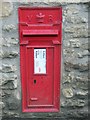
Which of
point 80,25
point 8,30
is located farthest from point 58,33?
point 8,30

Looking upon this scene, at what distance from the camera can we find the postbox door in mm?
3895

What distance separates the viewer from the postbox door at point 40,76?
153 inches

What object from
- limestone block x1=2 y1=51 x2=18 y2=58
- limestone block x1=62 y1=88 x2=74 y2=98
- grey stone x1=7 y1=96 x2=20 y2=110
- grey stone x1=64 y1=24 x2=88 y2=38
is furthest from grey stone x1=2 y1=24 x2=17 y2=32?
limestone block x1=62 y1=88 x2=74 y2=98

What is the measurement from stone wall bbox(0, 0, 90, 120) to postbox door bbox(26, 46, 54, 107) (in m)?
0.14

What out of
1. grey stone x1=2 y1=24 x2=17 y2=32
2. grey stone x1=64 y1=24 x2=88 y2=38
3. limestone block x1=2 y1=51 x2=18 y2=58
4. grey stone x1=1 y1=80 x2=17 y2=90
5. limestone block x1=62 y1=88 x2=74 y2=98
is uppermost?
grey stone x1=2 y1=24 x2=17 y2=32

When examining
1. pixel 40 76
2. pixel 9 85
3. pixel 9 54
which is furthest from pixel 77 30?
pixel 9 85

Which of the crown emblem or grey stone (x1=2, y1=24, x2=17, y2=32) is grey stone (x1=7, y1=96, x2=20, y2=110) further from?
the crown emblem

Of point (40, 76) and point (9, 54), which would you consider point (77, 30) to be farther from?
Answer: point (9, 54)

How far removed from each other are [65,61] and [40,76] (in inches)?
14.8

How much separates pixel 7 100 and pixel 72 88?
87cm

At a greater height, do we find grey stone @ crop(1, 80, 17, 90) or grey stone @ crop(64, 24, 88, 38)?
grey stone @ crop(64, 24, 88, 38)

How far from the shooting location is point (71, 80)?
4.02 metres

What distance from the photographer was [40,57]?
391 centimetres

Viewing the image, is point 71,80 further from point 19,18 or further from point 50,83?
point 19,18
